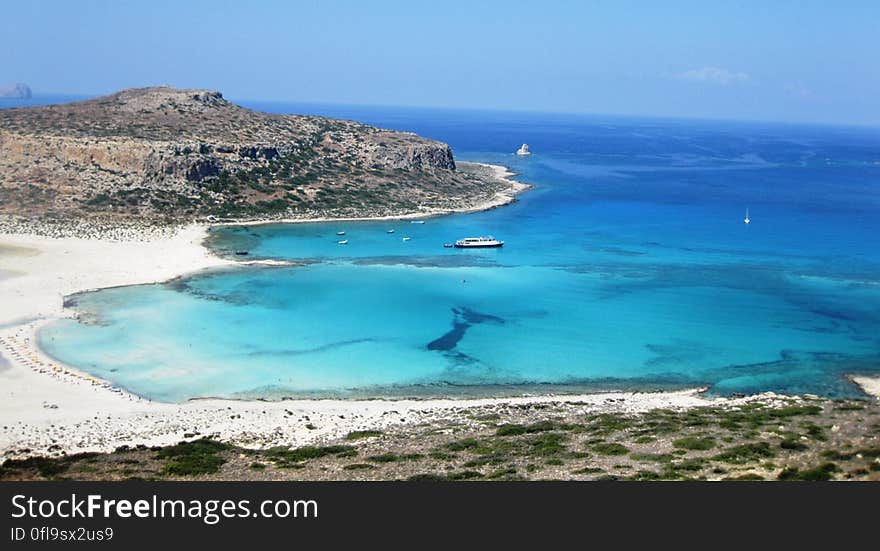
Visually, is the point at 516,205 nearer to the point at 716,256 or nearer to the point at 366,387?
the point at 716,256

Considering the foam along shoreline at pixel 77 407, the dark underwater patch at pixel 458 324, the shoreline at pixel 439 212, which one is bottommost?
the foam along shoreline at pixel 77 407

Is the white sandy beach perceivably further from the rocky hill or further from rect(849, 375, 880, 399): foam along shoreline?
the rocky hill

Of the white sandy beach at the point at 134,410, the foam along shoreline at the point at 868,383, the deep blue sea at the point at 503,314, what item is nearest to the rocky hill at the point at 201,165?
the deep blue sea at the point at 503,314

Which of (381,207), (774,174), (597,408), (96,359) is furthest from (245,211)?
(774,174)

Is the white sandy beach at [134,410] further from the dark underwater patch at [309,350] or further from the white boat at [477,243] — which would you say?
the white boat at [477,243]

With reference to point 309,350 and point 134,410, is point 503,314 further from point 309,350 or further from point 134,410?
point 134,410

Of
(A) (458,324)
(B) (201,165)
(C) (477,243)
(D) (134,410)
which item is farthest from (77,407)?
(B) (201,165)
